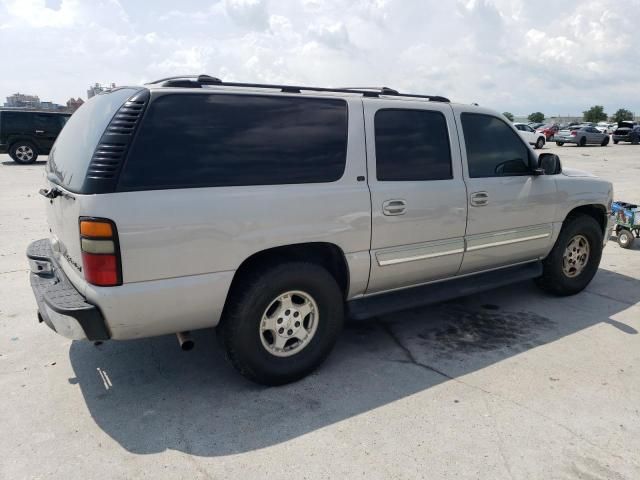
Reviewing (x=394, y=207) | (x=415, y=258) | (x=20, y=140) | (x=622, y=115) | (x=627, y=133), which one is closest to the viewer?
(x=394, y=207)

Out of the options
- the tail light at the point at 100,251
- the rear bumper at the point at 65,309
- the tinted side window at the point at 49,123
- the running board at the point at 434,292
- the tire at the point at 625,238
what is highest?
the tinted side window at the point at 49,123

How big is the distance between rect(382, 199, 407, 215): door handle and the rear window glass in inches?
68.9

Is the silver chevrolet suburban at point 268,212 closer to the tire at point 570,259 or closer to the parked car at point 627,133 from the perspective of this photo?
the tire at point 570,259

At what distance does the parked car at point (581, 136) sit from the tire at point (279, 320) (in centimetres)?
3407

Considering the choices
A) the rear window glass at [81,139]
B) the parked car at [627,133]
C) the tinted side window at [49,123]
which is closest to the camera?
the rear window glass at [81,139]

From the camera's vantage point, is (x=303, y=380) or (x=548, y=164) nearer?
(x=303, y=380)

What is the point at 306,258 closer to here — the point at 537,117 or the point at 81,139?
the point at 81,139

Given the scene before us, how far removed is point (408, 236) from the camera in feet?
12.0

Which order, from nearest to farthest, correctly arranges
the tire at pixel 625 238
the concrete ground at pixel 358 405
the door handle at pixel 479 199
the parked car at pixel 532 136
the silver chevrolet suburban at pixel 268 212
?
the concrete ground at pixel 358 405 < the silver chevrolet suburban at pixel 268 212 < the door handle at pixel 479 199 < the tire at pixel 625 238 < the parked car at pixel 532 136

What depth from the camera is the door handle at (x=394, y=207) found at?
3.50 metres

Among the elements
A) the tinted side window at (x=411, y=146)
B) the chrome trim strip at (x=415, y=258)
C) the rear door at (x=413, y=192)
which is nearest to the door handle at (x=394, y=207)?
the rear door at (x=413, y=192)

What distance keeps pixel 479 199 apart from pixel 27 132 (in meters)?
18.1

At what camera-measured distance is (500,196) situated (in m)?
4.18

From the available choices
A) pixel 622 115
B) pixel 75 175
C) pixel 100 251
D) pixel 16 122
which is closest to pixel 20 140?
pixel 16 122
